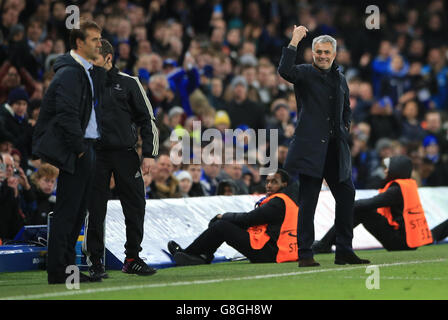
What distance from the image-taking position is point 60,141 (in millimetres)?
7340

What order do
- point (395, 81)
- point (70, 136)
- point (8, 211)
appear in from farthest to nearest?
point (395, 81), point (8, 211), point (70, 136)

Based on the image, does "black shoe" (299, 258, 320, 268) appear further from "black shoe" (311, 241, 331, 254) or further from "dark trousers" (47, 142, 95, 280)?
"black shoe" (311, 241, 331, 254)

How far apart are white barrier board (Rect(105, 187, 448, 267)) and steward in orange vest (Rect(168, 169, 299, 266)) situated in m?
0.45

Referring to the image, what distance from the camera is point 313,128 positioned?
28.9ft

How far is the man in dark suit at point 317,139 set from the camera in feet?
28.8

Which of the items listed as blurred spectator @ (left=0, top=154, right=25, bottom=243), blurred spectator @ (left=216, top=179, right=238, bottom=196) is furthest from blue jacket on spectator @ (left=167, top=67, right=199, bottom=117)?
blurred spectator @ (left=0, top=154, right=25, bottom=243)

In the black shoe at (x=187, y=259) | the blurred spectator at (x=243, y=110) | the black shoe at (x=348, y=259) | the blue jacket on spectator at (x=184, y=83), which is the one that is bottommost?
the black shoe at (x=187, y=259)

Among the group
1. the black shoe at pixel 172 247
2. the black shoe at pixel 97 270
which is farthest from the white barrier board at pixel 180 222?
the black shoe at pixel 97 270

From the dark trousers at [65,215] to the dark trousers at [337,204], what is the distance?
2.26 m

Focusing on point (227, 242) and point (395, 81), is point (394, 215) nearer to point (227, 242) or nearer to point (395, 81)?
point (227, 242)

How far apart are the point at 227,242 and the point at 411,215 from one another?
2718mm

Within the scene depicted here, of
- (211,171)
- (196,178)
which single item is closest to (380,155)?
(211,171)

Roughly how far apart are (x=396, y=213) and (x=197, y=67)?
21.2 feet

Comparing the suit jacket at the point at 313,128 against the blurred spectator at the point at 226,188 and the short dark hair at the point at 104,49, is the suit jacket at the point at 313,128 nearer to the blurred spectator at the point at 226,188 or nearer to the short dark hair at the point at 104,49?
the short dark hair at the point at 104,49
